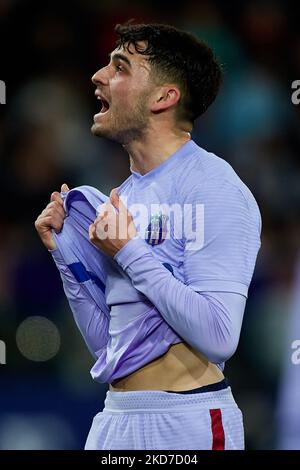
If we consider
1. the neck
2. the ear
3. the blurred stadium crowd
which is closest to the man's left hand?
the neck

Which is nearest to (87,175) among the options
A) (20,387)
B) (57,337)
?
(57,337)

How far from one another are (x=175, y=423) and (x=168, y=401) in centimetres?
6

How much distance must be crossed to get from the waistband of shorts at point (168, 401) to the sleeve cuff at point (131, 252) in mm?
336

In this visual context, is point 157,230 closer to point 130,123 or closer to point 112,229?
point 112,229

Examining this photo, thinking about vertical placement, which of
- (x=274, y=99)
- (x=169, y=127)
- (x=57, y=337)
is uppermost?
(x=274, y=99)

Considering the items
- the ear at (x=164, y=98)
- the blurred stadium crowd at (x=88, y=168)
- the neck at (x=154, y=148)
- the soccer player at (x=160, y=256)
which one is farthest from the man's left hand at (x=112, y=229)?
the blurred stadium crowd at (x=88, y=168)

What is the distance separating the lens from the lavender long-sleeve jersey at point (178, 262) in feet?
6.89

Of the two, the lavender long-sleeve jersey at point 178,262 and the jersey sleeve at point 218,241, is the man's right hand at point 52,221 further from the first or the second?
the jersey sleeve at point 218,241

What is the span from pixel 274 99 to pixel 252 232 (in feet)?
7.71

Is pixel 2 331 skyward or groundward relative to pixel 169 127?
groundward

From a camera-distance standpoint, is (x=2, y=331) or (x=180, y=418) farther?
(x=2, y=331)

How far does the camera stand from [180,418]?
7.17ft

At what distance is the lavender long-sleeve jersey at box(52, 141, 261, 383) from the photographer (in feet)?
6.89

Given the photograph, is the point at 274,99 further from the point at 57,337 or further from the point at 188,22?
the point at 57,337
